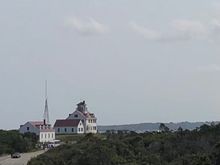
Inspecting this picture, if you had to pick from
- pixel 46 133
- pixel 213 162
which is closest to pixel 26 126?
pixel 46 133

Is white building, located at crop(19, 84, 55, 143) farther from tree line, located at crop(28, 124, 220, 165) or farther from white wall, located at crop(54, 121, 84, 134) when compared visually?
tree line, located at crop(28, 124, 220, 165)

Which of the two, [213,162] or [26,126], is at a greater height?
[26,126]

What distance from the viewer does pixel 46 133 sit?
8450 cm

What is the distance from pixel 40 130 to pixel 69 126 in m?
7.72

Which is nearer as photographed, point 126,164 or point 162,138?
point 126,164

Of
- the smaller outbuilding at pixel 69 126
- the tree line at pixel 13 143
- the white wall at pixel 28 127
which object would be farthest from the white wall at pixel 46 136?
the tree line at pixel 13 143

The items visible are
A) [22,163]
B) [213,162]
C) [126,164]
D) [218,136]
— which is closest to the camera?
[213,162]

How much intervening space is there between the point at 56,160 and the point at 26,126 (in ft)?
148

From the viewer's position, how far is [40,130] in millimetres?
84625

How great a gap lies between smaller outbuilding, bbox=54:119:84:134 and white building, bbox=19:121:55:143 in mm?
4494

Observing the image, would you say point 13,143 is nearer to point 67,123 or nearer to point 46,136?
point 46,136

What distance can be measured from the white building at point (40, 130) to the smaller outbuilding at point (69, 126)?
4494mm

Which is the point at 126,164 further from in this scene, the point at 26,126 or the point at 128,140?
the point at 26,126

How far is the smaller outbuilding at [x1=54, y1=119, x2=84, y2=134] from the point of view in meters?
90.4
